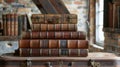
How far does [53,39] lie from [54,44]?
0.05 meters

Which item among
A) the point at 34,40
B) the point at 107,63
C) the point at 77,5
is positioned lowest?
the point at 107,63

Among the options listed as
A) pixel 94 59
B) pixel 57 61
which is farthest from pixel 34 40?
pixel 94 59

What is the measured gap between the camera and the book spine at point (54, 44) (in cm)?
188

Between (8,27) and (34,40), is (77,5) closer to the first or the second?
(8,27)

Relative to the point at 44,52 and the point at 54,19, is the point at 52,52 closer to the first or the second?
the point at 44,52

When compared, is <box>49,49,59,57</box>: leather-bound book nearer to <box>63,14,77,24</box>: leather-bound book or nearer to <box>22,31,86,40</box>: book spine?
<box>22,31,86,40</box>: book spine

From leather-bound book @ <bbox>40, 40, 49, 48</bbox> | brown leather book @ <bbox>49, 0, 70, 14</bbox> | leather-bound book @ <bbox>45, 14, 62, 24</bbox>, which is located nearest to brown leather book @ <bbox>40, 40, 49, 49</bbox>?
leather-bound book @ <bbox>40, 40, 49, 48</bbox>

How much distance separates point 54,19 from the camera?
205 centimetres

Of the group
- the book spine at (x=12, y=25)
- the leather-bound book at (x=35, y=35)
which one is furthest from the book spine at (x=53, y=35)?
the book spine at (x=12, y=25)

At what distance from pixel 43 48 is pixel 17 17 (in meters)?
2.43

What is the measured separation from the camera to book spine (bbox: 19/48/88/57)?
1.87m

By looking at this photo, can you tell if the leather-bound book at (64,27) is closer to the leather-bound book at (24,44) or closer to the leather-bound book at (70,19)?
the leather-bound book at (70,19)

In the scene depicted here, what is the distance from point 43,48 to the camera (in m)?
1.88

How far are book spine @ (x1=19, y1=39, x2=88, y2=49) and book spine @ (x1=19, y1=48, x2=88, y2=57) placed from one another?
0.02 meters
